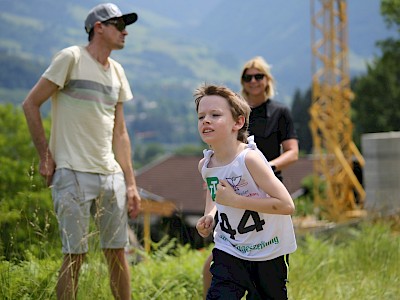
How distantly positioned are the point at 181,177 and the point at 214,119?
87.3 metres

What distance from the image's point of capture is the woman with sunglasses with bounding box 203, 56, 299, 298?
5422 mm

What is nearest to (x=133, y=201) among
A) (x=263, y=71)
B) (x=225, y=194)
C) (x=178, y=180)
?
(x=263, y=71)

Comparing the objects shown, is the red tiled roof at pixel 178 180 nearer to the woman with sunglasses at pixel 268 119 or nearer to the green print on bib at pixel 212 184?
the woman with sunglasses at pixel 268 119

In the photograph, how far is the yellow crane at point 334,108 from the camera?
140 feet

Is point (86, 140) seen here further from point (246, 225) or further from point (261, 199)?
point (261, 199)

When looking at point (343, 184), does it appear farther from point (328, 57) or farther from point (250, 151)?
point (250, 151)

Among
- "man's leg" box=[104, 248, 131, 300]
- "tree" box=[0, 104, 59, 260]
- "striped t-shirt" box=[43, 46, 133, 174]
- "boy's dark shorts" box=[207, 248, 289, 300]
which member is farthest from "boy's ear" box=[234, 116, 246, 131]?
"man's leg" box=[104, 248, 131, 300]

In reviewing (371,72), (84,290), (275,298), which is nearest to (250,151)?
(275,298)

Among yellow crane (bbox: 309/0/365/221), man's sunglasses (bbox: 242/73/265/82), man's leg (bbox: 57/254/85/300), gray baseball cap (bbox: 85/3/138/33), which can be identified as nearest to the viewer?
man's leg (bbox: 57/254/85/300)

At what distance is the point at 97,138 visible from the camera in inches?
200

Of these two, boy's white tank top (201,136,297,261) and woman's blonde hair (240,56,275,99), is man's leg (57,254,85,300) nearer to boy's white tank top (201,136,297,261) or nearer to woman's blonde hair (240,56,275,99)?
boy's white tank top (201,136,297,261)

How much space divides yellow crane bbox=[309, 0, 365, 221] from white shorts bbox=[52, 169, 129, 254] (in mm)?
37002

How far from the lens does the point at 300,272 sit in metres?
6.29

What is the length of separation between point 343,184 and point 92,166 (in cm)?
3970
